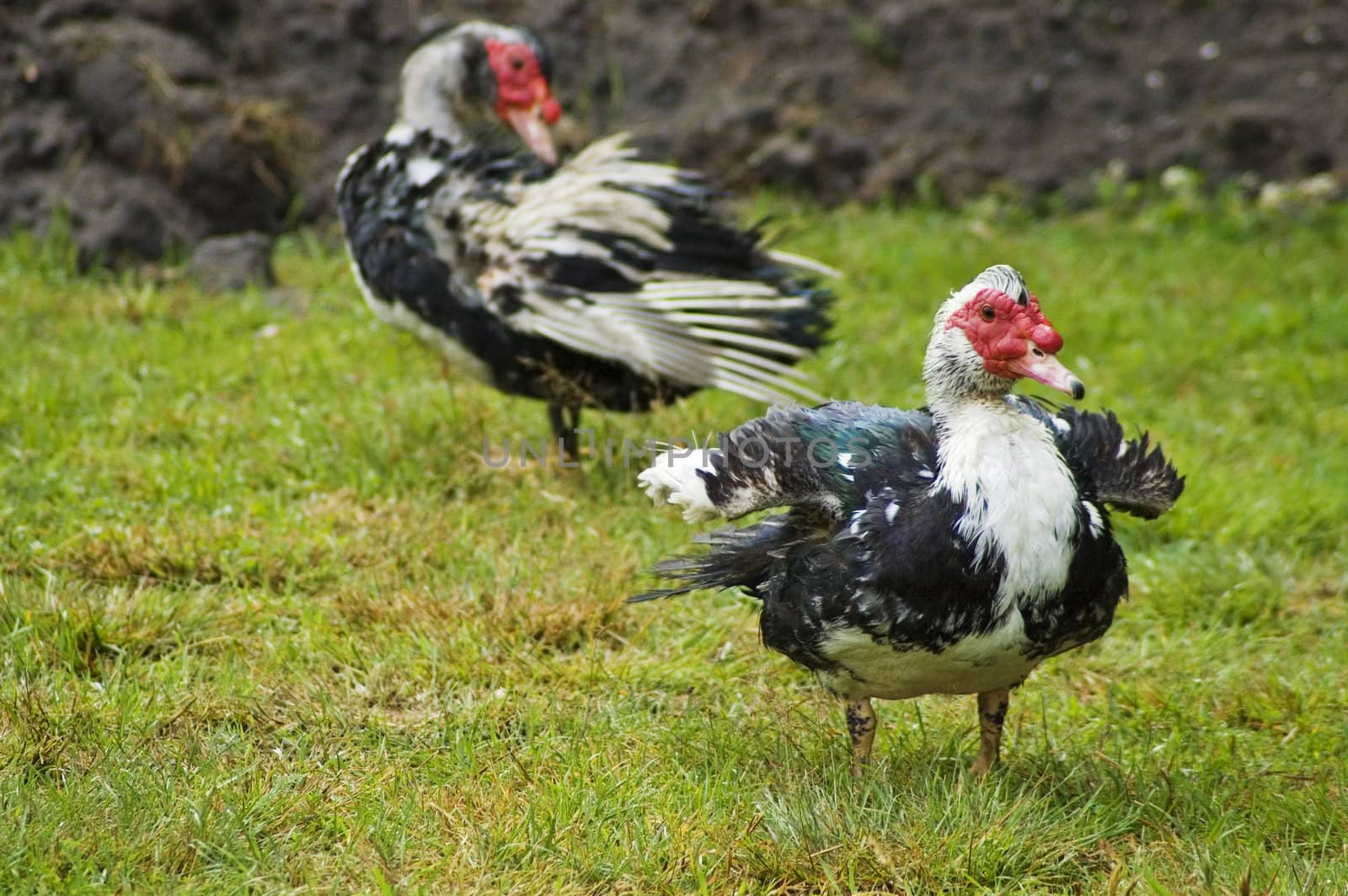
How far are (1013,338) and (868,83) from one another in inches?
229

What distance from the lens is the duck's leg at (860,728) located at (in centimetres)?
328

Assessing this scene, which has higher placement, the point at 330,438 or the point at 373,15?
the point at 373,15

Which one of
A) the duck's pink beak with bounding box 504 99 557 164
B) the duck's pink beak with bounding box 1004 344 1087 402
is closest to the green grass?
the duck's pink beak with bounding box 1004 344 1087 402

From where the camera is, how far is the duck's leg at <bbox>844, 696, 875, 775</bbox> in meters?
3.28

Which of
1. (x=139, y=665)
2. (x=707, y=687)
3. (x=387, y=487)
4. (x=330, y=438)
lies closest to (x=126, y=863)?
(x=139, y=665)

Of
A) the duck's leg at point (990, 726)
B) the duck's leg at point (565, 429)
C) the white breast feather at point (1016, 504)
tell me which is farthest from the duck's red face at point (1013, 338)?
the duck's leg at point (565, 429)

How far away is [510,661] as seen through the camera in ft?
12.7

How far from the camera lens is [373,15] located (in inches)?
312

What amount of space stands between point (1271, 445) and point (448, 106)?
11.6 ft

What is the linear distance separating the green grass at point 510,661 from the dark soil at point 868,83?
1856 millimetres

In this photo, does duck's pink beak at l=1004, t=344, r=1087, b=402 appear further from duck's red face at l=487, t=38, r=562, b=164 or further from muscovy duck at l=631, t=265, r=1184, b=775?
duck's red face at l=487, t=38, r=562, b=164

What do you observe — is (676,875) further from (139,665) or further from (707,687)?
(139,665)

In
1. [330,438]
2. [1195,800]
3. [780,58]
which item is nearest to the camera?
[1195,800]

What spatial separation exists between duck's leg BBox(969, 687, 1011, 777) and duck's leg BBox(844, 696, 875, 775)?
0.83 ft
